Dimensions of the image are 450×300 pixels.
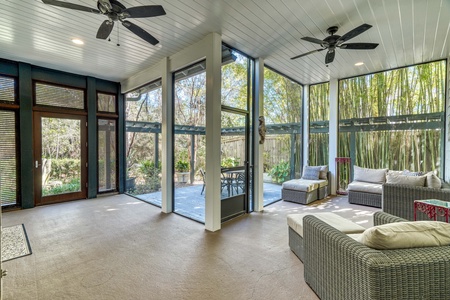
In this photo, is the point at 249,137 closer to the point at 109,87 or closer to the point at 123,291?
the point at 123,291

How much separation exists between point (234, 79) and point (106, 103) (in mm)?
3905

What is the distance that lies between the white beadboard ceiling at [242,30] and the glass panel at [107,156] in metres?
1.70

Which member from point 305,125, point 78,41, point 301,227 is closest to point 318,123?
point 305,125

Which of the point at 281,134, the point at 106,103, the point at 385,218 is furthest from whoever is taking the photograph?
the point at 281,134

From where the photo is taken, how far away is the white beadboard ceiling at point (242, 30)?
2807 mm

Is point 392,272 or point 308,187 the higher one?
point 392,272

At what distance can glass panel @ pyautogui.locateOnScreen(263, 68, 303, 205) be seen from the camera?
557cm

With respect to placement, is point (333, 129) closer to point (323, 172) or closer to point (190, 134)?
point (323, 172)

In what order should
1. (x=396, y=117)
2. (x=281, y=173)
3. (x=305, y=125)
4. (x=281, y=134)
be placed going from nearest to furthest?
(x=396, y=117) → (x=281, y=134) → (x=281, y=173) → (x=305, y=125)

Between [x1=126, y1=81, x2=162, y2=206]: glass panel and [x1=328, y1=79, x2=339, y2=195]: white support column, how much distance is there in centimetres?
468

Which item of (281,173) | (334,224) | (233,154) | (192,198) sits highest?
(233,154)

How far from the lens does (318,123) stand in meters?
6.43

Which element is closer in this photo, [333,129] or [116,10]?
[116,10]

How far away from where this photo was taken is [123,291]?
2.10 m
